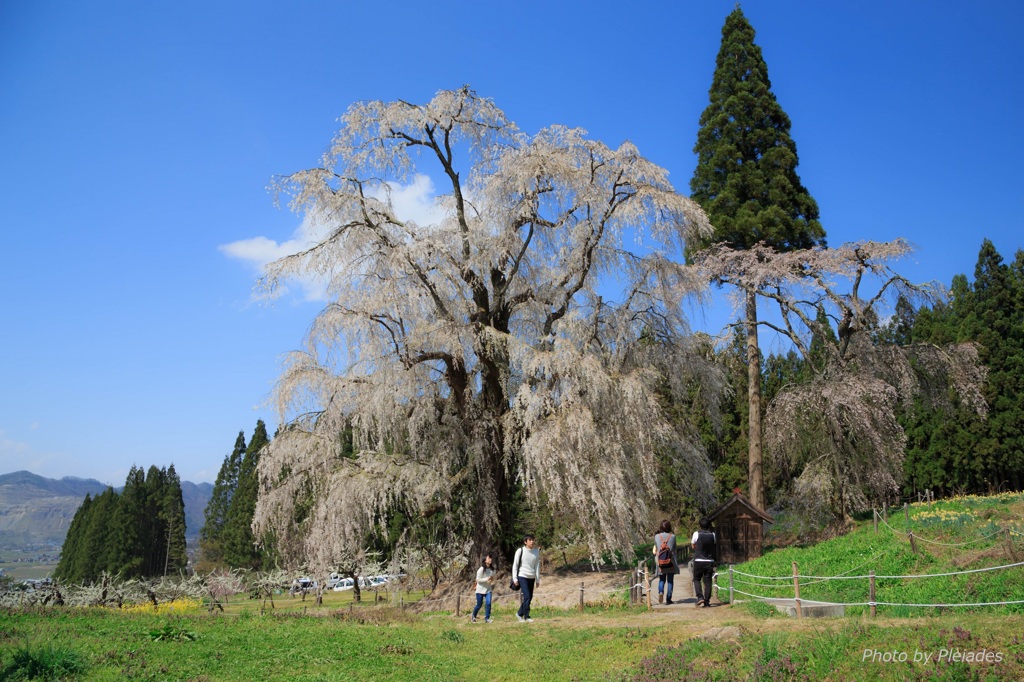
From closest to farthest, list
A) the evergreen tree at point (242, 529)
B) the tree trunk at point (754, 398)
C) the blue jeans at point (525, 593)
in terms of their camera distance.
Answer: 1. the blue jeans at point (525, 593)
2. the tree trunk at point (754, 398)
3. the evergreen tree at point (242, 529)

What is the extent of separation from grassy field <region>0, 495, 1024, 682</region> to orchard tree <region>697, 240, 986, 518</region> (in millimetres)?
7461

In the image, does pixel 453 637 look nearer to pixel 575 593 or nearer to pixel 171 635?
pixel 171 635

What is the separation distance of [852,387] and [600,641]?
1493 cm

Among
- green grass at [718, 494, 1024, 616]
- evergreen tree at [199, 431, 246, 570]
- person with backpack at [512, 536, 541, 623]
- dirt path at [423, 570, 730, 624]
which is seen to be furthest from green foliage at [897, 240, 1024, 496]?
evergreen tree at [199, 431, 246, 570]

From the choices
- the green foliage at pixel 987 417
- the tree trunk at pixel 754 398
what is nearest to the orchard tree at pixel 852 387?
the tree trunk at pixel 754 398

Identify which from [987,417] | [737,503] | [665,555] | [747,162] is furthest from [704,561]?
[987,417]

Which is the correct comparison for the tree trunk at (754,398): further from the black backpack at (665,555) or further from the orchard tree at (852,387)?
the black backpack at (665,555)

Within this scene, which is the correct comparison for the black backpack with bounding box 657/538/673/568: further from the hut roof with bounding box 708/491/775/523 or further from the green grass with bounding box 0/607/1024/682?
the hut roof with bounding box 708/491/775/523

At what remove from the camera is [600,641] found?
1127 cm

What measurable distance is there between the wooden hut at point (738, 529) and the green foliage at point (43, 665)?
17.2 m

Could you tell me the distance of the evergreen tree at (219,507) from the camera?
59.5 metres

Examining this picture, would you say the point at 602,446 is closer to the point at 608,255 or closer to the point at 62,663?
the point at 608,255

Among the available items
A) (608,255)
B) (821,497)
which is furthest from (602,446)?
(821,497)

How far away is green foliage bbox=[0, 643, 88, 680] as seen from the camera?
803cm
